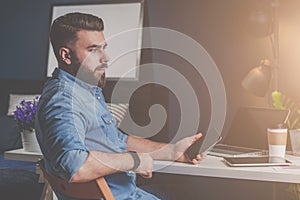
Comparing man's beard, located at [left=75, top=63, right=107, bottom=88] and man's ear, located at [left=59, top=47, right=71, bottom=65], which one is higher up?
man's ear, located at [left=59, top=47, right=71, bottom=65]

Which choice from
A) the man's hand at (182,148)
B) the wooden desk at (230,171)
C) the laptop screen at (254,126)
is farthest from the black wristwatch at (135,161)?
the laptop screen at (254,126)

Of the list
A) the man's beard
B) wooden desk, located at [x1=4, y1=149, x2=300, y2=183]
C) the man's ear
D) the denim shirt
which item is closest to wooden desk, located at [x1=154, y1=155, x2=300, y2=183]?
wooden desk, located at [x1=4, y1=149, x2=300, y2=183]

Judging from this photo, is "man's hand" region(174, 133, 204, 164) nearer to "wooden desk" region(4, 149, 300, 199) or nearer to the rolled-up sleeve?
"wooden desk" region(4, 149, 300, 199)

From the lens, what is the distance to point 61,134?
1.59 m

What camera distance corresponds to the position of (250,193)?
125 inches

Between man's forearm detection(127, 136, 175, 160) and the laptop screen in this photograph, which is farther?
the laptop screen

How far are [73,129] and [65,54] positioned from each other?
465mm

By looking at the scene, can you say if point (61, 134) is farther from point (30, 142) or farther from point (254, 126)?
point (254, 126)

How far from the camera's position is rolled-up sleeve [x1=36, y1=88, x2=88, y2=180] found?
1.57 m

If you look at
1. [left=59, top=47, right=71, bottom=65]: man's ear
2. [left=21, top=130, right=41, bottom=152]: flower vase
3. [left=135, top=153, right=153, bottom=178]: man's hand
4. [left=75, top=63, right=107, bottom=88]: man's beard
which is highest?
[left=59, top=47, right=71, bottom=65]: man's ear

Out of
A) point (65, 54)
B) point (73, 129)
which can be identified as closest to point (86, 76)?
point (65, 54)

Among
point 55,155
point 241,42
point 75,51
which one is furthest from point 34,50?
point 55,155

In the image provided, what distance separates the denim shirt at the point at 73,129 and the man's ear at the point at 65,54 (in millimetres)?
98

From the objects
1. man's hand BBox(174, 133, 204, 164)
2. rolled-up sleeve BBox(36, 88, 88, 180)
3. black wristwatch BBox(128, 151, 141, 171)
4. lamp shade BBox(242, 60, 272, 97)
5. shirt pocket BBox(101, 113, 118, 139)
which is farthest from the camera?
lamp shade BBox(242, 60, 272, 97)
